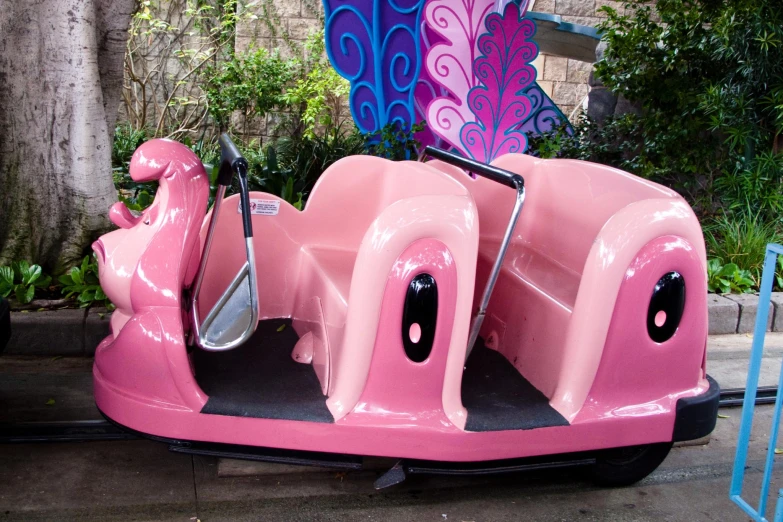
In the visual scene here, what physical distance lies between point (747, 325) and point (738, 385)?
991mm

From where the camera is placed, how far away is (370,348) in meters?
2.12

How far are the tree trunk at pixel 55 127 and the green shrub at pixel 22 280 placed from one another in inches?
3.4

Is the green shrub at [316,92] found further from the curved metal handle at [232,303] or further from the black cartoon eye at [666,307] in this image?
the black cartoon eye at [666,307]

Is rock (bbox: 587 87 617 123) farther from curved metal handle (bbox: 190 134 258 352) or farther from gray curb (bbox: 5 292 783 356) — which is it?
curved metal handle (bbox: 190 134 258 352)

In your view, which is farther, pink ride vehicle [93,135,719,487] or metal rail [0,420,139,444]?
metal rail [0,420,139,444]

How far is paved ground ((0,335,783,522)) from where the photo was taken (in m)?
2.33

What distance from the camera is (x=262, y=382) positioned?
236 centimetres

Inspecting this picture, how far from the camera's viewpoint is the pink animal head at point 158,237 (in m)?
2.16

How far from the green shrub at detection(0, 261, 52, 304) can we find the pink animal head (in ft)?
5.27

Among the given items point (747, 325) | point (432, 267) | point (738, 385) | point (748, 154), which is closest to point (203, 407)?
point (432, 267)

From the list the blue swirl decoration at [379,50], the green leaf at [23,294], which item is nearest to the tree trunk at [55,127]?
the green leaf at [23,294]

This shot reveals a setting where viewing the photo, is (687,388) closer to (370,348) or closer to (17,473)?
(370,348)

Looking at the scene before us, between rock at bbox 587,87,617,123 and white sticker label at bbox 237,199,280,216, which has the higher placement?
rock at bbox 587,87,617,123

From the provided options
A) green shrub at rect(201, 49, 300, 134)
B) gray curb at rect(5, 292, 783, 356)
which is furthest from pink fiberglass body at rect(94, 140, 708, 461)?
green shrub at rect(201, 49, 300, 134)
